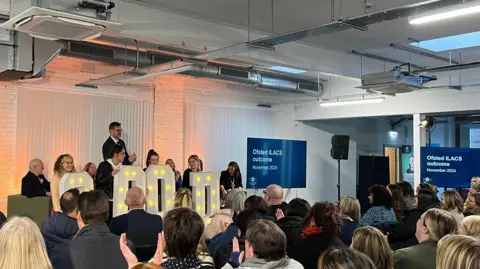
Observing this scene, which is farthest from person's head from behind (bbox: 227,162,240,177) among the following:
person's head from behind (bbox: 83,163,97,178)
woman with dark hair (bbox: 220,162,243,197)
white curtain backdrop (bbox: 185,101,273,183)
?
person's head from behind (bbox: 83,163,97,178)

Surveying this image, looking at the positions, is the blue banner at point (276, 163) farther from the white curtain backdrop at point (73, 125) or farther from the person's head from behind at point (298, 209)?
the person's head from behind at point (298, 209)

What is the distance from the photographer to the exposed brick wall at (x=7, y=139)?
7684mm

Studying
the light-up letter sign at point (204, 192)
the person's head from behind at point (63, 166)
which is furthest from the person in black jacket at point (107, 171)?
the light-up letter sign at point (204, 192)

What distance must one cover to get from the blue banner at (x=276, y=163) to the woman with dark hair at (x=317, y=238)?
6.06 meters

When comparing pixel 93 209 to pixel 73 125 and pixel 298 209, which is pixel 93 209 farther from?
pixel 73 125

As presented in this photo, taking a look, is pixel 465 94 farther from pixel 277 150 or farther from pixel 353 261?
pixel 353 261

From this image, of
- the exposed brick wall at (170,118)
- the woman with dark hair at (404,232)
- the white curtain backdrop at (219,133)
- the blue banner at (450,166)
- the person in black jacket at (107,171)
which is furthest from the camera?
the white curtain backdrop at (219,133)

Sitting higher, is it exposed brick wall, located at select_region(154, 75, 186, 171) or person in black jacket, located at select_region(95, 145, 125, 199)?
exposed brick wall, located at select_region(154, 75, 186, 171)

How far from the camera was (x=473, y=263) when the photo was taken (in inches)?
74.6

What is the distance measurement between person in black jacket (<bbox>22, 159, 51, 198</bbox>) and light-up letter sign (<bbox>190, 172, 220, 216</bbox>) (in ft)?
9.15

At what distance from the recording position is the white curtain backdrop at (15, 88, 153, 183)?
315 inches

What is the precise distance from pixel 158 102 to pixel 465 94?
6087 millimetres

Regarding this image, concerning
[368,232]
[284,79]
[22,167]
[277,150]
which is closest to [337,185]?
[277,150]

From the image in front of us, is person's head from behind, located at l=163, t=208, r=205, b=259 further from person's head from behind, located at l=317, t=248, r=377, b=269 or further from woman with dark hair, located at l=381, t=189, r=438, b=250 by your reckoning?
woman with dark hair, located at l=381, t=189, r=438, b=250
